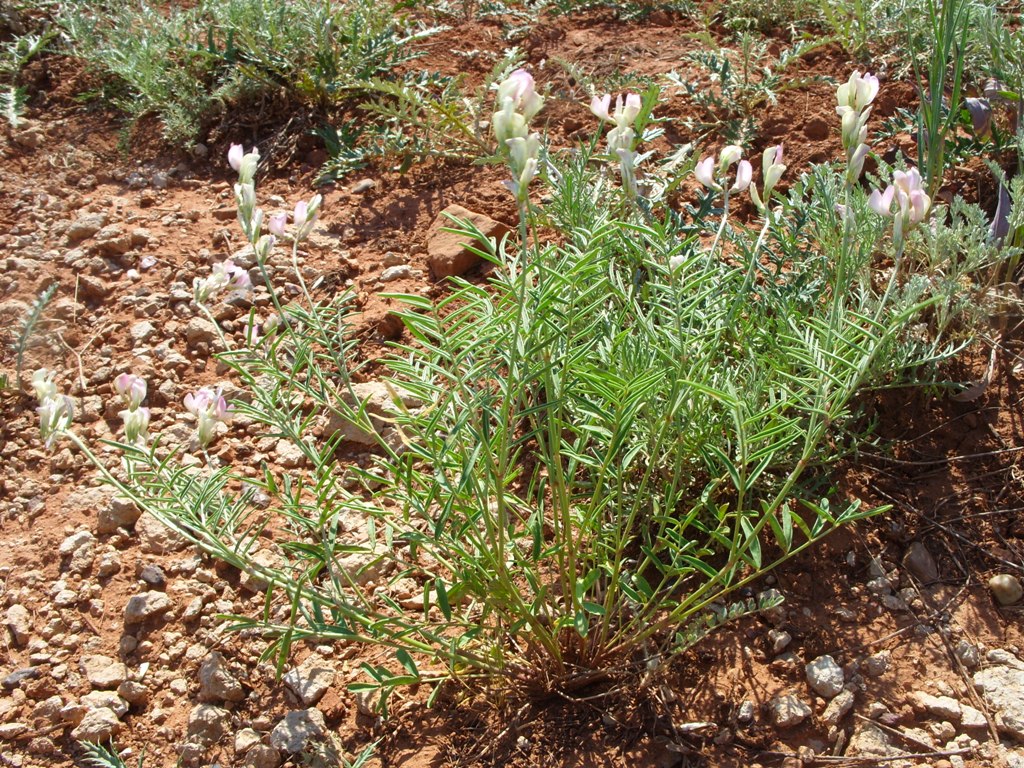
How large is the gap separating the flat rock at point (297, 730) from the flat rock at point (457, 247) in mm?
1583

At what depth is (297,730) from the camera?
6.88ft

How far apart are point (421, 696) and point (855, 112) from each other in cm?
155

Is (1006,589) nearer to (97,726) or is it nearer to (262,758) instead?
(262,758)

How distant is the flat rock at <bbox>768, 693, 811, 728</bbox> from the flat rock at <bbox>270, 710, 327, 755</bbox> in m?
1.00

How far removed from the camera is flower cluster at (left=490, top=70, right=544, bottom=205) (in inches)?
57.9

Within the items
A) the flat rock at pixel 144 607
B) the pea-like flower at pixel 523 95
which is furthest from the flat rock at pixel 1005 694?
the flat rock at pixel 144 607

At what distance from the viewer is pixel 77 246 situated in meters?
3.57

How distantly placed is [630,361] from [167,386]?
1.63 meters

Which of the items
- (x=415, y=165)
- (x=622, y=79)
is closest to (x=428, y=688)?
(x=415, y=165)

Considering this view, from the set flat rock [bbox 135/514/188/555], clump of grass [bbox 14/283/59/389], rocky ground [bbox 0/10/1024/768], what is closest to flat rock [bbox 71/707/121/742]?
rocky ground [bbox 0/10/1024/768]

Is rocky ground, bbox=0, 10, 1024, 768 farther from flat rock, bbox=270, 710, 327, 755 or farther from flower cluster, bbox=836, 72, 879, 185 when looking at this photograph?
flower cluster, bbox=836, 72, 879, 185

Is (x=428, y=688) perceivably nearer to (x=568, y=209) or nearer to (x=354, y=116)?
(x=568, y=209)

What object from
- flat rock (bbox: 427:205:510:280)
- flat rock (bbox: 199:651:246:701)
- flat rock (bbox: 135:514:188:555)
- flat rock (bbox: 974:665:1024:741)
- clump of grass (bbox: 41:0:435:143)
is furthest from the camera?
clump of grass (bbox: 41:0:435:143)

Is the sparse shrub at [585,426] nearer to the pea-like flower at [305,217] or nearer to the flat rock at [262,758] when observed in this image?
the pea-like flower at [305,217]
